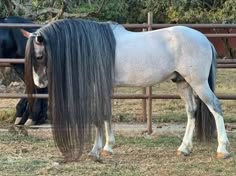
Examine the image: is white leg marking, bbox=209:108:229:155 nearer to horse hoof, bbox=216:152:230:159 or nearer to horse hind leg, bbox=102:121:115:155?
horse hoof, bbox=216:152:230:159

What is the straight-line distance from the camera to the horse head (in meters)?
5.41

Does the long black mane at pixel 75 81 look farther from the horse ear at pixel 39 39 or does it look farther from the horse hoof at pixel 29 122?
the horse hoof at pixel 29 122

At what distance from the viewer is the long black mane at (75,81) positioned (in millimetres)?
5410

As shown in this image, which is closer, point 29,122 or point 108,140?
point 108,140

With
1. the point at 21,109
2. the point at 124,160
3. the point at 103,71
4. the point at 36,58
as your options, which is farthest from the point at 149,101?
the point at 36,58

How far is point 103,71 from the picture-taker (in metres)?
5.62

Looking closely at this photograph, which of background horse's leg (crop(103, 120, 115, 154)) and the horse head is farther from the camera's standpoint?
background horse's leg (crop(103, 120, 115, 154))

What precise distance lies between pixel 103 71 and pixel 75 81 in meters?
0.32

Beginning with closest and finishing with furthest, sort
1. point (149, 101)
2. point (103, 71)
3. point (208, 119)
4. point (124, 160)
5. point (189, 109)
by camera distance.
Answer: point (103, 71), point (124, 160), point (208, 119), point (189, 109), point (149, 101)

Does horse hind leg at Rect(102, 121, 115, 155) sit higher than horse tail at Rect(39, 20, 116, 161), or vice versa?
horse tail at Rect(39, 20, 116, 161)

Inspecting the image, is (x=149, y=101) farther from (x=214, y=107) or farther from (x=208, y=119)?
(x=214, y=107)

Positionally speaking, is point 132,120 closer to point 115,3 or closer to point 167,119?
point 167,119

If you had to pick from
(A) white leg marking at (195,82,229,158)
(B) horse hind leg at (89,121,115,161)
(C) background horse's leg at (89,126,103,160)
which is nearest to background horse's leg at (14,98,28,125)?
(B) horse hind leg at (89,121,115,161)

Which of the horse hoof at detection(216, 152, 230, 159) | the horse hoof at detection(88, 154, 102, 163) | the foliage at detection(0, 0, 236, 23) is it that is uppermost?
the horse hoof at detection(88, 154, 102, 163)
